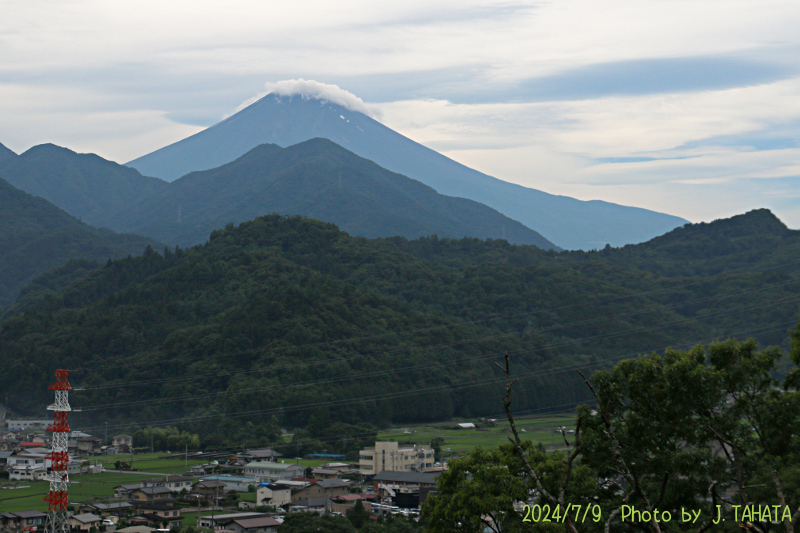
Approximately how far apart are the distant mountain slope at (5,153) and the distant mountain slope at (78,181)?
2.08 metres

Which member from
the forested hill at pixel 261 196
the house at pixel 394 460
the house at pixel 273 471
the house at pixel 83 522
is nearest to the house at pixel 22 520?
the house at pixel 83 522

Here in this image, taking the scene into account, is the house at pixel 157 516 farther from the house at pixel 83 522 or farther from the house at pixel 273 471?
the house at pixel 273 471

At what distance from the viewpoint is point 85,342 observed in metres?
51.2

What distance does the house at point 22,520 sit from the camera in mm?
21695

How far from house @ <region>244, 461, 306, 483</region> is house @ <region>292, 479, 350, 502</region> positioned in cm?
356

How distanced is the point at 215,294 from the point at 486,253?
32806 millimetres

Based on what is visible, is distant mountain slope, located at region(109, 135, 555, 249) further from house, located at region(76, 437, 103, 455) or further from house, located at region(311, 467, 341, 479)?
house, located at region(311, 467, 341, 479)

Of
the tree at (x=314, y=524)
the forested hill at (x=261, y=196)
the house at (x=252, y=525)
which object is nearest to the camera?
the tree at (x=314, y=524)

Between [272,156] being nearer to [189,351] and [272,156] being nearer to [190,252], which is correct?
[190,252]

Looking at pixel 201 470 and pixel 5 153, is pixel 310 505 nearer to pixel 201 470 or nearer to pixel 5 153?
pixel 201 470

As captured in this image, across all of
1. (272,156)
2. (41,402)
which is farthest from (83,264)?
(272,156)

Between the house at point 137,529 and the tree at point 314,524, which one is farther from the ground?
the tree at point 314,524

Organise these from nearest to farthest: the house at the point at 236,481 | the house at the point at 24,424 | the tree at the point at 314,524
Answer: the tree at the point at 314,524 → the house at the point at 236,481 → the house at the point at 24,424

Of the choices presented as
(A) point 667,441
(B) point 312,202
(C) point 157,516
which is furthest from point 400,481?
(B) point 312,202
